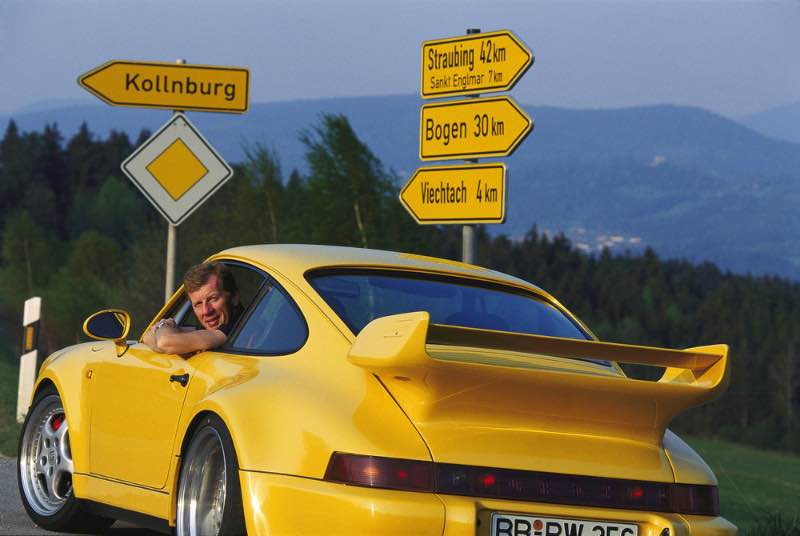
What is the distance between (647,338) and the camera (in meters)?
137

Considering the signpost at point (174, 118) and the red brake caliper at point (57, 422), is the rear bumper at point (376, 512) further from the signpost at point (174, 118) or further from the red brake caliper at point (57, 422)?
the signpost at point (174, 118)

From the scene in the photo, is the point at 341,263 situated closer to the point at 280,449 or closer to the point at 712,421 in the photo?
the point at 280,449

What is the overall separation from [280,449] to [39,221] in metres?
141

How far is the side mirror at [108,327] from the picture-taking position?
251 inches

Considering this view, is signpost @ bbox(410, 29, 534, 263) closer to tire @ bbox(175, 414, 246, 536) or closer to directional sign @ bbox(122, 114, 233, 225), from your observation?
directional sign @ bbox(122, 114, 233, 225)

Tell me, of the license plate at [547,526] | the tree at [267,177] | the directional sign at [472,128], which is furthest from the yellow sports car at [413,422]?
the tree at [267,177]

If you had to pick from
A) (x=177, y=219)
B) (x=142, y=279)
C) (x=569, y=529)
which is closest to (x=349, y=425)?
(x=569, y=529)

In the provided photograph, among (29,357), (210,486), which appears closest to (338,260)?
(210,486)

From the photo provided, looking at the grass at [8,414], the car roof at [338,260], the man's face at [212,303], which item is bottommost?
the grass at [8,414]

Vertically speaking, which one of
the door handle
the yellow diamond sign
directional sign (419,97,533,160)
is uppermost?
directional sign (419,97,533,160)

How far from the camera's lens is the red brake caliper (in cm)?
678

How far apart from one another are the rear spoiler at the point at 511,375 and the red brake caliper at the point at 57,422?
2769 millimetres

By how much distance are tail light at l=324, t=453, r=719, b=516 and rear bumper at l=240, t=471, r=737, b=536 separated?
3 centimetres

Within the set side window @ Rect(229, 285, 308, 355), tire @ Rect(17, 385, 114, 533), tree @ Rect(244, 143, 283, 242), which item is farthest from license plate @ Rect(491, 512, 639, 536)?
tree @ Rect(244, 143, 283, 242)
